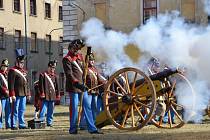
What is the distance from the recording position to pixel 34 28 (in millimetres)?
47906

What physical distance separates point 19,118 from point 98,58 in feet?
7.97

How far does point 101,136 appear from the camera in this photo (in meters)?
10.9

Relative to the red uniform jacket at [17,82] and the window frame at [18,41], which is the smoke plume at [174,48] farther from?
the window frame at [18,41]

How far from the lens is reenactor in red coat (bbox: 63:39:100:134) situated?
11461mm

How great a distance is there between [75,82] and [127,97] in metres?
1.15

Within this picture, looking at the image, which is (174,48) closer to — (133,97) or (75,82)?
(133,97)

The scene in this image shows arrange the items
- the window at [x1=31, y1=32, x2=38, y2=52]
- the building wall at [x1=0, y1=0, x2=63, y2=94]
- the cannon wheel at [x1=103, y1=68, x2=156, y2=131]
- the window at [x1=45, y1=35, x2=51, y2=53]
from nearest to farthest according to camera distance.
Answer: the cannon wheel at [x1=103, y1=68, x2=156, y2=131]
the building wall at [x1=0, y1=0, x2=63, y2=94]
the window at [x1=31, y1=32, x2=38, y2=52]
the window at [x1=45, y1=35, x2=51, y2=53]

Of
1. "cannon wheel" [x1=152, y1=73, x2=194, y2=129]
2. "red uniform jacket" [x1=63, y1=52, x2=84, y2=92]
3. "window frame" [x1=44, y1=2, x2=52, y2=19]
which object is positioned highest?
"window frame" [x1=44, y1=2, x2=52, y2=19]

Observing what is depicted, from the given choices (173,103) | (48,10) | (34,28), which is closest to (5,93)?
(173,103)

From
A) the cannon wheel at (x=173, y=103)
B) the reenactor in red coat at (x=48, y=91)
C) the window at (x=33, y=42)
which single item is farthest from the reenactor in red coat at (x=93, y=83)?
the window at (x=33, y=42)

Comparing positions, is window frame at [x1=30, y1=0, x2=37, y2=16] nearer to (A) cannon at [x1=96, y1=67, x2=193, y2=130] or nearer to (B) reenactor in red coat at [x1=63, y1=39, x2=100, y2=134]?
(A) cannon at [x1=96, y1=67, x2=193, y2=130]

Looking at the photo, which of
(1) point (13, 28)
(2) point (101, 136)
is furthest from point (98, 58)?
(1) point (13, 28)

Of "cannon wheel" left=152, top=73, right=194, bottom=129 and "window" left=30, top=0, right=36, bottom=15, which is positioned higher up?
"window" left=30, top=0, right=36, bottom=15

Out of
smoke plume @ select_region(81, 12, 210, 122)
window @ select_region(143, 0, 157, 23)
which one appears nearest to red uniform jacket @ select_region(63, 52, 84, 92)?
smoke plume @ select_region(81, 12, 210, 122)
